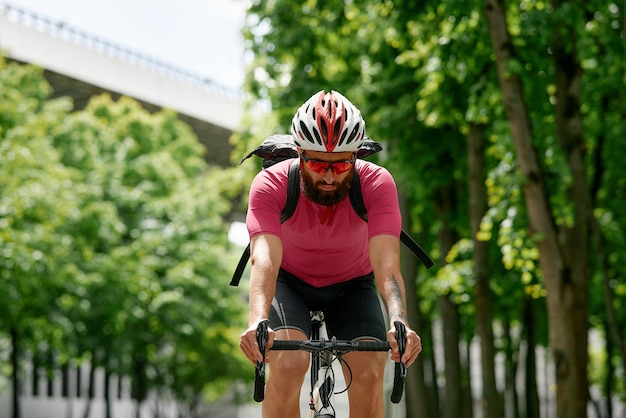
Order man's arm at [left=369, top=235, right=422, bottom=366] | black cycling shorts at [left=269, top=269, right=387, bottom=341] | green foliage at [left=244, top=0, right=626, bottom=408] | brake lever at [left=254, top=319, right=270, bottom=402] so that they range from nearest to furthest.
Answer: brake lever at [left=254, top=319, right=270, bottom=402] < man's arm at [left=369, top=235, right=422, bottom=366] < black cycling shorts at [left=269, top=269, right=387, bottom=341] < green foliage at [left=244, top=0, right=626, bottom=408]

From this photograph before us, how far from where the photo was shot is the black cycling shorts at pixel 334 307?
16.5 feet

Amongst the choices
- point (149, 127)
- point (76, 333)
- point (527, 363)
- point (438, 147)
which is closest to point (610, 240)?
point (438, 147)

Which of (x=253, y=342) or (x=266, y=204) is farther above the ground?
(x=266, y=204)

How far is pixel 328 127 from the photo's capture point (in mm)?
4801

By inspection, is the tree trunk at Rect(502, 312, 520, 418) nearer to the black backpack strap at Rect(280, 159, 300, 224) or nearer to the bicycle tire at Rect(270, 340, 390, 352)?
the black backpack strap at Rect(280, 159, 300, 224)

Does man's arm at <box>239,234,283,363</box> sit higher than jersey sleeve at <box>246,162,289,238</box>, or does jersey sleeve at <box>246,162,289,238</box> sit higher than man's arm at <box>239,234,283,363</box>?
jersey sleeve at <box>246,162,289,238</box>

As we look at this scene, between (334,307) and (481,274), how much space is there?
12.9 metres

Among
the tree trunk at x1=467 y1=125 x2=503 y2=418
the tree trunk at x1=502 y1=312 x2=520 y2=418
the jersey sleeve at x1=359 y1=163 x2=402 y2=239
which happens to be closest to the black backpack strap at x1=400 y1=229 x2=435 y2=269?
the jersey sleeve at x1=359 y1=163 x2=402 y2=239

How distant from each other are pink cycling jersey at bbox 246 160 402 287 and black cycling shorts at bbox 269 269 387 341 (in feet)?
0.15

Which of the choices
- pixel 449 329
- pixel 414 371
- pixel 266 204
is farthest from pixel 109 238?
pixel 266 204

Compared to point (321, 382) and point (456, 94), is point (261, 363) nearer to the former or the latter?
point (321, 382)

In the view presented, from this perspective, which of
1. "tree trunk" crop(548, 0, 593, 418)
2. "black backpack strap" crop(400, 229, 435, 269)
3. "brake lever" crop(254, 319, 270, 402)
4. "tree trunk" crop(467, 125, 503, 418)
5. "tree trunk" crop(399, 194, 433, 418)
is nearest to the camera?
"brake lever" crop(254, 319, 270, 402)

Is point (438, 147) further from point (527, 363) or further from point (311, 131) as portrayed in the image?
point (311, 131)

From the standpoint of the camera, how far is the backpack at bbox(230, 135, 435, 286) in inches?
202
